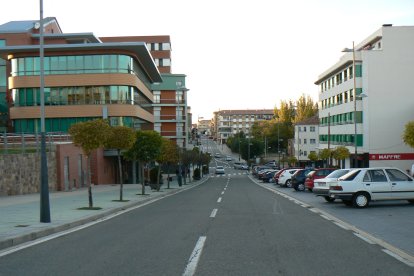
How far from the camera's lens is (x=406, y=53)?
59.3 meters

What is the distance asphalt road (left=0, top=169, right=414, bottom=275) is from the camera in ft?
24.8

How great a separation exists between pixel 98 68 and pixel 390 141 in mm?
36409

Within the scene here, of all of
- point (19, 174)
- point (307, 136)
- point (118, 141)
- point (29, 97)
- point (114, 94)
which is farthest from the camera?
point (307, 136)

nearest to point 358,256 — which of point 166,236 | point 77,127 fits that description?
point 166,236

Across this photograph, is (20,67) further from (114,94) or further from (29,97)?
(114,94)

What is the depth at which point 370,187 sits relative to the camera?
59.9ft

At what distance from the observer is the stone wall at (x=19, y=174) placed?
25422mm

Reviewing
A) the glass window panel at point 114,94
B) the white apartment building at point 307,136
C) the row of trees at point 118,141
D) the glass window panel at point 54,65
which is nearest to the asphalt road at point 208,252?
the row of trees at point 118,141

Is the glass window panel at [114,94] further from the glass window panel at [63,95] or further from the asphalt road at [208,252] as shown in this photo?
the asphalt road at [208,252]

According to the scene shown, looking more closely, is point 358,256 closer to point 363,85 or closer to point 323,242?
point 323,242

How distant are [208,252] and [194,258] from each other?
63 centimetres

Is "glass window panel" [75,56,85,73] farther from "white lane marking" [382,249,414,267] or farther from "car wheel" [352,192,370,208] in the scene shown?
"white lane marking" [382,249,414,267]

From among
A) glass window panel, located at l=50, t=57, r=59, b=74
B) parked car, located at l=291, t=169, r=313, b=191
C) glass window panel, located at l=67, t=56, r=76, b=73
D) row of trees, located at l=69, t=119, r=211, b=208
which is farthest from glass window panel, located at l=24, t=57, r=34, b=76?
parked car, located at l=291, t=169, r=313, b=191

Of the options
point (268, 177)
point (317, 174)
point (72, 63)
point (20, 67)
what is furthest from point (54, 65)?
point (317, 174)
